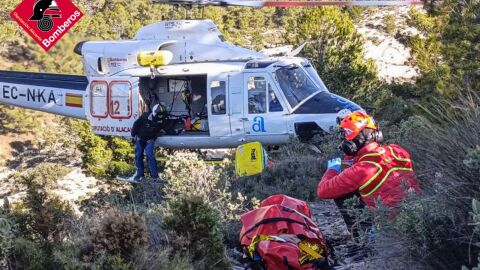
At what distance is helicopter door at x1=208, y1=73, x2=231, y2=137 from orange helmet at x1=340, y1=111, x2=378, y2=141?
549cm

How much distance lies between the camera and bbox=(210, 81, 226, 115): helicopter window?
10227mm

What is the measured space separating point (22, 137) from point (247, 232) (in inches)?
1324

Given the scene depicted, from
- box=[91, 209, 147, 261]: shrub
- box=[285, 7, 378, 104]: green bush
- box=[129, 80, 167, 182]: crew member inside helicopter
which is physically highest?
box=[91, 209, 147, 261]: shrub

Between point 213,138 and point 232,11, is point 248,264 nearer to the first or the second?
point 213,138

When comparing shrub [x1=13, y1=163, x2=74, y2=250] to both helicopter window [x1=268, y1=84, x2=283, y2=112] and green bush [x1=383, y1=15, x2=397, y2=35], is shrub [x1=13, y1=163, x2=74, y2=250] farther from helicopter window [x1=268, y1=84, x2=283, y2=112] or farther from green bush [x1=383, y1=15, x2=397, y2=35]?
green bush [x1=383, y1=15, x2=397, y2=35]

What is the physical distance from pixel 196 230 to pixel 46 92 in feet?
30.6

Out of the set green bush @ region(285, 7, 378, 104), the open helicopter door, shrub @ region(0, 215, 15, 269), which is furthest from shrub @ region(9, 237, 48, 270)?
green bush @ region(285, 7, 378, 104)

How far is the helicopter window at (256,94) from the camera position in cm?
1005

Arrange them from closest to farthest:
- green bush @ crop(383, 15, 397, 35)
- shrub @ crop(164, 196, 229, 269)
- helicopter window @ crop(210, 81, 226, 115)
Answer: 1. shrub @ crop(164, 196, 229, 269)
2. helicopter window @ crop(210, 81, 226, 115)
3. green bush @ crop(383, 15, 397, 35)

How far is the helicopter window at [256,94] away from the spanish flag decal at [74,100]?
3661 millimetres

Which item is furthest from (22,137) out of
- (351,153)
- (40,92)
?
(351,153)

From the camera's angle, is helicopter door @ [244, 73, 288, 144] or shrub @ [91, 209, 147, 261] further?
helicopter door @ [244, 73, 288, 144]

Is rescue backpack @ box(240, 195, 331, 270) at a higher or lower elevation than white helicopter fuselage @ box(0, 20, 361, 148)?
higher

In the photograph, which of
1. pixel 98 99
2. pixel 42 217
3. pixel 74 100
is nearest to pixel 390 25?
pixel 74 100
